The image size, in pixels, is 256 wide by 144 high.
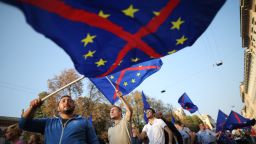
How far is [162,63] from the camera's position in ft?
20.8

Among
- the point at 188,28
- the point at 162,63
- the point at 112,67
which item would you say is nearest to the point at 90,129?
the point at 112,67

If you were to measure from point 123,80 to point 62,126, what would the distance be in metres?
2.75

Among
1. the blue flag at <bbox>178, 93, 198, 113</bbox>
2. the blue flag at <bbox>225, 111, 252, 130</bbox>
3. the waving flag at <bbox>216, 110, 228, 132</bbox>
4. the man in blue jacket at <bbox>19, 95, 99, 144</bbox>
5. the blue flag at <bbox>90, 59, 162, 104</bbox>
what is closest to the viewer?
the man in blue jacket at <bbox>19, 95, 99, 144</bbox>

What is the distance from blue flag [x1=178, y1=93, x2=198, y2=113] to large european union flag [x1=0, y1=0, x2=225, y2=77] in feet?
34.9

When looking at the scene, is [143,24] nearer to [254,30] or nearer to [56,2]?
[56,2]

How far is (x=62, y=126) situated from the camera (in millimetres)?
3402

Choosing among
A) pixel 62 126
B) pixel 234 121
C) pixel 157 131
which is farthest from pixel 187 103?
pixel 62 126

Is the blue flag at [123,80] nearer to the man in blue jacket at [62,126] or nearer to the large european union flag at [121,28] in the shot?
the large european union flag at [121,28]

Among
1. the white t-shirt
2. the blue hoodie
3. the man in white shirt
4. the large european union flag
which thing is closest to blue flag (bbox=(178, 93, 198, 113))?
the man in white shirt

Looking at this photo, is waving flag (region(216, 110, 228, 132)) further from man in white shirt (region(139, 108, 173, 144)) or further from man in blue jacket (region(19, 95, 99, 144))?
man in blue jacket (region(19, 95, 99, 144))

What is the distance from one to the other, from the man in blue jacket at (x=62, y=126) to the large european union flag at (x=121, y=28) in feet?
2.12

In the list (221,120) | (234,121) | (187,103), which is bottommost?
(234,121)

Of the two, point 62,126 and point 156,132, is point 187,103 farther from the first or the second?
point 62,126

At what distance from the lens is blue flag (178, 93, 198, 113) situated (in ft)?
46.8
